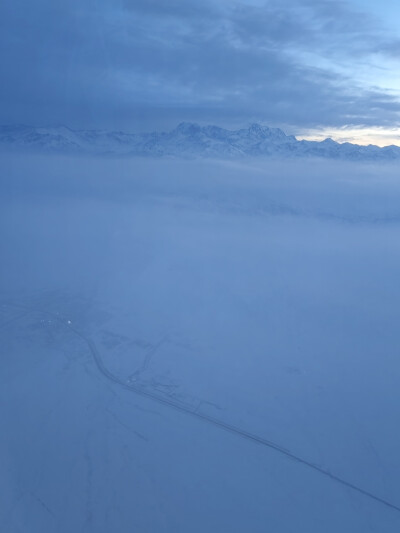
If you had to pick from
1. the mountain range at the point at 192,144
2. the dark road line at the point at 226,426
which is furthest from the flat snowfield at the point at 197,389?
the mountain range at the point at 192,144

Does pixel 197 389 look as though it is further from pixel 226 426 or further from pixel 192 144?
pixel 192 144

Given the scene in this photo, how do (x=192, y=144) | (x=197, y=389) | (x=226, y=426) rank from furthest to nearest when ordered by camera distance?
(x=192, y=144) → (x=197, y=389) → (x=226, y=426)


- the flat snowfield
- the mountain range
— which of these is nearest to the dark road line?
the flat snowfield

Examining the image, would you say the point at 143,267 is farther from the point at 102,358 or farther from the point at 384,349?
the point at 384,349

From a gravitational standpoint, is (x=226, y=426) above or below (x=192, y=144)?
below

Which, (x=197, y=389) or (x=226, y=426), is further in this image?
(x=197, y=389)

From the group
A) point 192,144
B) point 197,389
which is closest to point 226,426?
point 197,389
